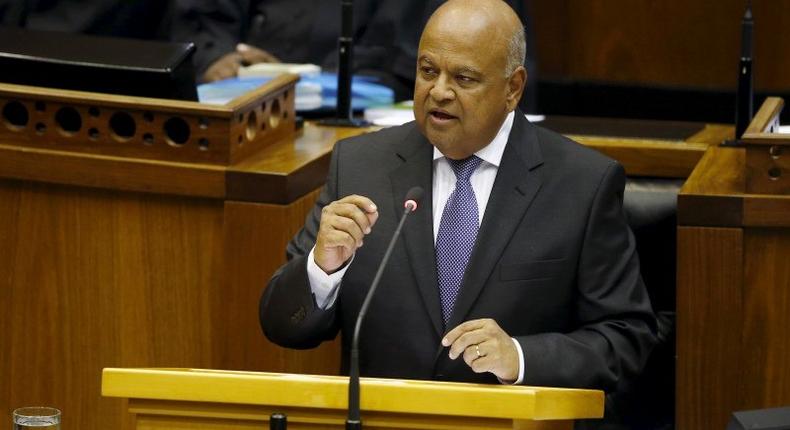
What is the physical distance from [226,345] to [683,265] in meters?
0.73

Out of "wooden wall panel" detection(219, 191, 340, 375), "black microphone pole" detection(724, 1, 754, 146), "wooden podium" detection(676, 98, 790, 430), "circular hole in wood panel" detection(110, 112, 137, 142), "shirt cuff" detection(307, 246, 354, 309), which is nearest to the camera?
"shirt cuff" detection(307, 246, 354, 309)

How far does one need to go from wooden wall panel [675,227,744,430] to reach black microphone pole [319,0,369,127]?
85cm

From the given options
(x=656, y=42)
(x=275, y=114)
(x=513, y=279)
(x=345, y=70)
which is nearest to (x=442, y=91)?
(x=513, y=279)

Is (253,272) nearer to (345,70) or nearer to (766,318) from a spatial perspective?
(345,70)

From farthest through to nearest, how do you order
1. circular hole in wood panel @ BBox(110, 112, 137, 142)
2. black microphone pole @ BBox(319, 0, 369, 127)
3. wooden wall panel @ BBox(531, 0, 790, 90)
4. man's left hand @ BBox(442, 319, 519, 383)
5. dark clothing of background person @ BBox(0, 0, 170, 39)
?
dark clothing of background person @ BBox(0, 0, 170, 39) < wooden wall panel @ BBox(531, 0, 790, 90) < black microphone pole @ BBox(319, 0, 369, 127) < circular hole in wood panel @ BBox(110, 112, 137, 142) < man's left hand @ BBox(442, 319, 519, 383)

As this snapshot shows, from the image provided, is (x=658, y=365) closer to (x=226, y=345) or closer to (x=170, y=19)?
(x=226, y=345)

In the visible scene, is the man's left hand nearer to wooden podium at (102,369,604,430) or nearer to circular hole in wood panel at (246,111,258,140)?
wooden podium at (102,369,604,430)

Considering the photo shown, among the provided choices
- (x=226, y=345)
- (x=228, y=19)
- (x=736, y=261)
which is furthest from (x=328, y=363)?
(x=228, y=19)

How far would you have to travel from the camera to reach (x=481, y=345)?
1747 millimetres

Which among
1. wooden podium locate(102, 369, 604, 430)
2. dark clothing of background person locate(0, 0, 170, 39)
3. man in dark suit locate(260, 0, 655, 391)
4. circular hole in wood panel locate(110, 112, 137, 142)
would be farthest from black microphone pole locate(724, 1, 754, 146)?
dark clothing of background person locate(0, 0, 170, 39)

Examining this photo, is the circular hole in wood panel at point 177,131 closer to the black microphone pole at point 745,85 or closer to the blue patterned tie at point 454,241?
the blue patterned tie at point 454,241

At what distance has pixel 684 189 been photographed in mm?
2234

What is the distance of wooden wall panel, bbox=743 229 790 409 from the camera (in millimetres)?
2178

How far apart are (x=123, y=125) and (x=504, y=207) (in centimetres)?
79
